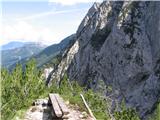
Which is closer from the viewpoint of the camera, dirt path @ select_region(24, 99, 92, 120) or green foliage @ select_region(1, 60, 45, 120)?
dirt path @ select_region(24, 99, 92, 120)

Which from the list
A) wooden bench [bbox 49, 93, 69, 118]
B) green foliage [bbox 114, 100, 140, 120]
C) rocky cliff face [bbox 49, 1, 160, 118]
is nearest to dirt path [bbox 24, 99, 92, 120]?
wooden bench [bbox 49, 93, 69, 118]

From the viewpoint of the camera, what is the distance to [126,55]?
14800 centimetres

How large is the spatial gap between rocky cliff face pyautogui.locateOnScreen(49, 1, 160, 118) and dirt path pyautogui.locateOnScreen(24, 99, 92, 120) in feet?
311

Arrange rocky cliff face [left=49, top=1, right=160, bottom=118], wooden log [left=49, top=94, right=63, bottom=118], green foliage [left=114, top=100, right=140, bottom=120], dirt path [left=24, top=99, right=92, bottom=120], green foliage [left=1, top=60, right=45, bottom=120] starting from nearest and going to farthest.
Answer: wooden log [left=49, top=94, right=63, bottom=118] < dirt path [left=24, top=99, right=92, bottom=120] < green foliage [left=1, top=60, right=45, bottom=120] < green foliage [left=114, top=100, right=140, bottom=120] < rocky cliff face [left=49, top=1, right=160, bottom=118]

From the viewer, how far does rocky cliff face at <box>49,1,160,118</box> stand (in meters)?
128

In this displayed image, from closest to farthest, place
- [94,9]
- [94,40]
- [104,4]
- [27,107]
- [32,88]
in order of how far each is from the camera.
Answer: [27,107], [32,88], [94,40], [104,4], [94,9]

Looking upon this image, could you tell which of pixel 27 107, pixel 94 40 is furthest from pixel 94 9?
pixel 27 107

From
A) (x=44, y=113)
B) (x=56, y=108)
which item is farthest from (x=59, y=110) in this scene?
(x=44, y=113)

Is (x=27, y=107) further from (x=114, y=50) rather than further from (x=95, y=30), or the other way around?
(x=95, y=30)

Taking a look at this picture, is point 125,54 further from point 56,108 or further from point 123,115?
point 56,108

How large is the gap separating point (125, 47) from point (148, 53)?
11.3 metres

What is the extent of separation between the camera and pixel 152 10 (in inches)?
5782

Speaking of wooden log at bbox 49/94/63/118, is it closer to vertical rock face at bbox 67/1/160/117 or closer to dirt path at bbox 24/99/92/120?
dirt path at bbox 24/99/92/120

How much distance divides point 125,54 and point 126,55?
0.90 meters
